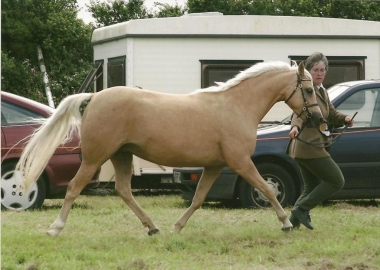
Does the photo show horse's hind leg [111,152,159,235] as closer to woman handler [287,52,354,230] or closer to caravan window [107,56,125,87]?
woman handler [287,52,354,230]

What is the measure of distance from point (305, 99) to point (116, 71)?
5605 mm

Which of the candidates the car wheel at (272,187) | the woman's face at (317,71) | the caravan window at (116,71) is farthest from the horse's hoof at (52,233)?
the caravan window at (116,71)

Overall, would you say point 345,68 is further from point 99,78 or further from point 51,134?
point 51,134

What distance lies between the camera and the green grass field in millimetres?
6992

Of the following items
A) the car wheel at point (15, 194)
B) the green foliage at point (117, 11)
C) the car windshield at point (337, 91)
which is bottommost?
the car wheel at point (15, 194)

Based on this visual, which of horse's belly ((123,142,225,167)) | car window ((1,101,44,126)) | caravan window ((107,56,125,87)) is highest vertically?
caravan window ((107,56,125,87))

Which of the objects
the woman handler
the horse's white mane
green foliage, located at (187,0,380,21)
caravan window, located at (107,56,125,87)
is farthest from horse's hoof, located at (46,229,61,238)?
green foliage, located at (187,0,380,21)

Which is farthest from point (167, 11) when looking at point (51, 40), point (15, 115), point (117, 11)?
point (15, 115)

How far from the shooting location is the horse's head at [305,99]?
28.5 feet

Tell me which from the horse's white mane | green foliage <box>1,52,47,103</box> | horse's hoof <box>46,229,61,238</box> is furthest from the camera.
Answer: green foliage <box>1,52,47,103</box>

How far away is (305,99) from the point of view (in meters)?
8.79

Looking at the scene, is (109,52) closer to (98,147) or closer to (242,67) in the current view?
(242,67)

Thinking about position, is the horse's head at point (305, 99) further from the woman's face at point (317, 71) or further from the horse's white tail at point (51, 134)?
the horse's white tail at point (51, 134)

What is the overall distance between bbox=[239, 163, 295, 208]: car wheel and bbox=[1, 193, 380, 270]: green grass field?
0.38 m
